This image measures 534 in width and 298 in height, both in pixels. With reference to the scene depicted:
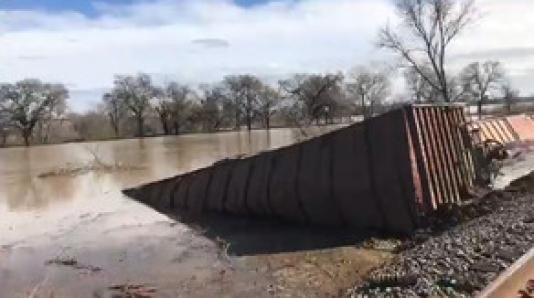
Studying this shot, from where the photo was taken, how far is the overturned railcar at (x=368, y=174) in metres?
13.8

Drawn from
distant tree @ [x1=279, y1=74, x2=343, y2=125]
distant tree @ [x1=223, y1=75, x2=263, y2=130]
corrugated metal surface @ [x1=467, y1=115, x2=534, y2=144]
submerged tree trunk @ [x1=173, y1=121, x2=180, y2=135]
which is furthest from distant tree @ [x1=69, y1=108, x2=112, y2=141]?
corrugated metal surface @ [x1=467, y1=115, x2=534, y2=144]

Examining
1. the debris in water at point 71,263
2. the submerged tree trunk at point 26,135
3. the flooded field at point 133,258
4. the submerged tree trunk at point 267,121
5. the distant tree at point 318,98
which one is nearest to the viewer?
the flooded field at point 133,258

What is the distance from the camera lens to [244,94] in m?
116

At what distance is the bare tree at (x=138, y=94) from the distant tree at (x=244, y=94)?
468 inches

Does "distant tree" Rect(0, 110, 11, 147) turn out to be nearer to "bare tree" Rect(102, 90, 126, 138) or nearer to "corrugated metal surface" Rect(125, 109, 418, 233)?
"bare tree" Rect(102, 90, 126, 138)

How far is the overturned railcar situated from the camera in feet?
45.3

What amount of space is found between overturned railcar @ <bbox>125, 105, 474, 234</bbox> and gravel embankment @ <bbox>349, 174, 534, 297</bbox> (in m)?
1.10

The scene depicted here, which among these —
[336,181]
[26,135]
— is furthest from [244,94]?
[336,181]

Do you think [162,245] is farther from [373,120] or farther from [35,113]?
[35,113]

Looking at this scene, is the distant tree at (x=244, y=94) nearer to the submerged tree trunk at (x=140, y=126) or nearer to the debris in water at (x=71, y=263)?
the submerged tree trunk at (x=140, y=126)

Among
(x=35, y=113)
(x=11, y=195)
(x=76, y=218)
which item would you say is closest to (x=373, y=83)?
(x=35, y=113)

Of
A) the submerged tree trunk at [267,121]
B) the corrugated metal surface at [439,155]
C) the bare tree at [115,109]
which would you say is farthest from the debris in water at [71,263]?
the bare tree at [115,109]

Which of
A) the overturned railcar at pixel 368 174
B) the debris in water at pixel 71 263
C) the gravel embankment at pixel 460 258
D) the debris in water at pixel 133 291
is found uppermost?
the overturned railcar at pixel 368 174

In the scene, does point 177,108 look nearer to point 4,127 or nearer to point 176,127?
point 176,127
